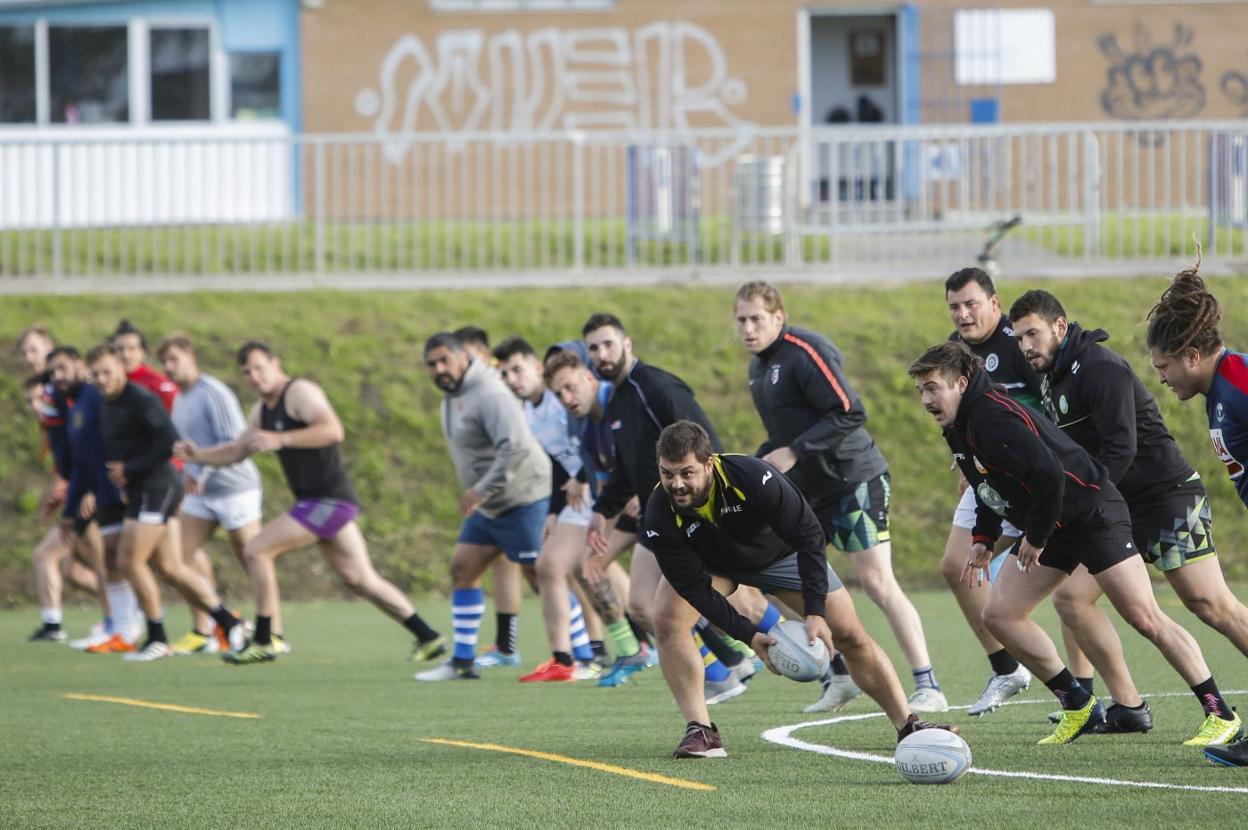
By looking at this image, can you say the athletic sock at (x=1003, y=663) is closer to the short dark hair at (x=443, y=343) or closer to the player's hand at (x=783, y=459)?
the player's hand at (x=783, y=459)

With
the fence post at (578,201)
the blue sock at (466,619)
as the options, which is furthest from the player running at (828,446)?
the fence post at (578,201)

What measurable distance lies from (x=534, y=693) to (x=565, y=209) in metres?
10.8

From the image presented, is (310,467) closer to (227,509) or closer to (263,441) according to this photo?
(263,441)

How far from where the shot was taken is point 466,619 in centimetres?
1158

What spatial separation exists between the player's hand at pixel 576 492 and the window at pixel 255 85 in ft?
55.4

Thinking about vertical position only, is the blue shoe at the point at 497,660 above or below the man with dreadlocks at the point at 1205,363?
below

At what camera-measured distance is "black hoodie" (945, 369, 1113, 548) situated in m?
7.09

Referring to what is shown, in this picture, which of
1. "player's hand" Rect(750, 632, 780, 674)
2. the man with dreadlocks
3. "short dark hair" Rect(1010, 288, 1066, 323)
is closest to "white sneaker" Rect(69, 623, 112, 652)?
"player's hand" Rect(750, 632, 780, 674)

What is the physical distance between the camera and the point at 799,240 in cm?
2017

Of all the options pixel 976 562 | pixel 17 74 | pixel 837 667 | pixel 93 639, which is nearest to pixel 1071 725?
pixel 976 562

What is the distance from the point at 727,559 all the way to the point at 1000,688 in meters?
2.14

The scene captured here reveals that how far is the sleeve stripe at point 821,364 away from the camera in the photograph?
30.6ft

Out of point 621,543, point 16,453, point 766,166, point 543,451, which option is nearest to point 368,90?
point 766,166

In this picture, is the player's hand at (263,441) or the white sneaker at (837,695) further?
the player's hand at (263,441)
